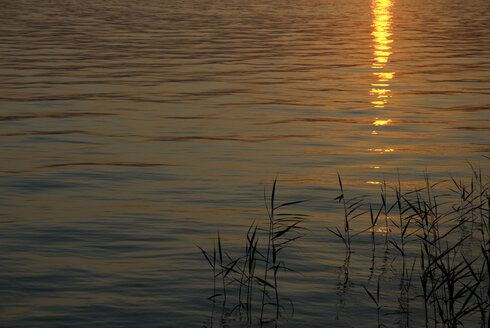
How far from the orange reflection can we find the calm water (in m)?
0.10

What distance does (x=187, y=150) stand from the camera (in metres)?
16.3

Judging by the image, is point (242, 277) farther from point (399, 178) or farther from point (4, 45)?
point (4, 45)

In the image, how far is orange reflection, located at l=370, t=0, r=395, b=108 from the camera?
2366cm

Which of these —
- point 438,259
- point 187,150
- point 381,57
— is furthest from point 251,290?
point 381,57

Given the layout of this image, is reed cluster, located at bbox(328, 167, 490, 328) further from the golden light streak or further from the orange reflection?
the orange reflection

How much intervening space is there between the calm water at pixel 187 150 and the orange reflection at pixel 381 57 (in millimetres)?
103

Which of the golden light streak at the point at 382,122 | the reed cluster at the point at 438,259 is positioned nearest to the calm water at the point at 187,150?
the golden light streak at the point at 382,122

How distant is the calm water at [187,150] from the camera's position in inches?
360

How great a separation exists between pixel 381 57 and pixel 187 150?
61.5 feet

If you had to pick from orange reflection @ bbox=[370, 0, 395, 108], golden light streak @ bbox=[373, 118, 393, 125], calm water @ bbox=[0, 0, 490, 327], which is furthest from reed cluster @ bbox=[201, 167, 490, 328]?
orange reflection @ bbox=[370, 0, 395, 108]

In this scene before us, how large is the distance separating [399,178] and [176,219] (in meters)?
3.81

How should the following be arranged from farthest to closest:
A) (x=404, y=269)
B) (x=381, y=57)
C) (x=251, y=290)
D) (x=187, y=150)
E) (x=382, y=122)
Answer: (x=381, y=57) → (x=382, y=122) → (x=187, y=150) → (x=404, y=269) → (x=251, y=290)

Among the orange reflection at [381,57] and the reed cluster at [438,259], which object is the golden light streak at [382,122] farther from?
the reed cluster at [438,259]

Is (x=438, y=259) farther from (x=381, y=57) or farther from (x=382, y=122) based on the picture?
(x=381, y=57)
